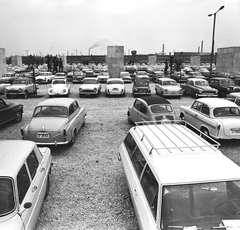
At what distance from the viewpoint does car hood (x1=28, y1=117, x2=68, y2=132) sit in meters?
7.38

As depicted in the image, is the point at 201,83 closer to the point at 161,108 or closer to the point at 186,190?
the point at 161,108

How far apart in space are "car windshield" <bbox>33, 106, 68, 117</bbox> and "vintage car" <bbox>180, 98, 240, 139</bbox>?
4686 mm

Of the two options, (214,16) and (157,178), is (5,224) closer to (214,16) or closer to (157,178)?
(157,178)

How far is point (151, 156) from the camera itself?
153 inches

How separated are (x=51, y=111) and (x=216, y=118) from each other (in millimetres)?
5493

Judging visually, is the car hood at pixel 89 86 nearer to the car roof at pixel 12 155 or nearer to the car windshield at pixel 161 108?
the car windshield at pixel 161 108

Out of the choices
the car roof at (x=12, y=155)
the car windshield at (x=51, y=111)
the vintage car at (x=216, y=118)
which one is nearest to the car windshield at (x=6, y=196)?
the car roof at (x=12, y=155)

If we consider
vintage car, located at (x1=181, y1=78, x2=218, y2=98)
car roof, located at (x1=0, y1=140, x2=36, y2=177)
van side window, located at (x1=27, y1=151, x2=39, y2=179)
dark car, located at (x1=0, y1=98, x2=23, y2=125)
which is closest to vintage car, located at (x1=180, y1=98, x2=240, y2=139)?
van side window, located at (x1=27, y1=151, x2=39, y2=179)

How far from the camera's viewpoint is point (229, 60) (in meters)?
32.9

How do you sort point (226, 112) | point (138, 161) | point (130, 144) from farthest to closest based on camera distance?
1. point (226, 112)
2. point (130, 144)
3. point (138, 161)

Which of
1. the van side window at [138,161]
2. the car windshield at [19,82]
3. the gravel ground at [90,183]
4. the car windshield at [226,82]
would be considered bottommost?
the gravel ground at [90,183]

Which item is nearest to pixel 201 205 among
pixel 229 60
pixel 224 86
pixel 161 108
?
pixel 161 108

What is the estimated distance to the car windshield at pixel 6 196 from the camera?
335 centimetres

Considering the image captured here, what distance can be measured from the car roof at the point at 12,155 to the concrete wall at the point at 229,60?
106ft
